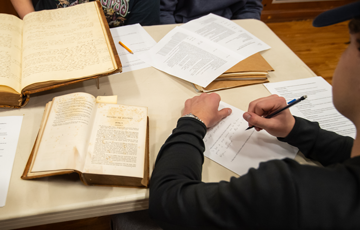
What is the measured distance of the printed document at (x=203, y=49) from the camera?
2.66 feet

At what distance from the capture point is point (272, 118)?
24.6 inches

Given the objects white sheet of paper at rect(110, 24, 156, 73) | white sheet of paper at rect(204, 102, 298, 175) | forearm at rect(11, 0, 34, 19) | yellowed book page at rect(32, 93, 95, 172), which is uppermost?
forearm at rect(11, 0, 34, 19)

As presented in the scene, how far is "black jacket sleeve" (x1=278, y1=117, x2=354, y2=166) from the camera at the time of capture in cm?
59

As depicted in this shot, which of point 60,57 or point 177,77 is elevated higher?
point 60,57

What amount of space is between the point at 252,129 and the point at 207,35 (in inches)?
19.3

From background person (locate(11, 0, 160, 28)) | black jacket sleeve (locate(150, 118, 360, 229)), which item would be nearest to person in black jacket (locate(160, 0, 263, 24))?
background person (locate(11, 0, 160, 28))

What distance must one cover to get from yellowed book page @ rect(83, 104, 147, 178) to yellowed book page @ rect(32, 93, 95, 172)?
2 cm

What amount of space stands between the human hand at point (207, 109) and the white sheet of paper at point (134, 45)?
28 cm

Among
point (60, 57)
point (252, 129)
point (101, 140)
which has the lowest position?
point (252, 129)

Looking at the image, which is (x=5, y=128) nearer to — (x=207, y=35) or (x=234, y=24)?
(x=207, y=35)

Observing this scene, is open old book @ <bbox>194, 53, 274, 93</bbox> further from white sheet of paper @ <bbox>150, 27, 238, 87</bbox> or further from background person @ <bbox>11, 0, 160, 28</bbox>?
background person @ <bbox>11, 0, 160, 28</bbox>

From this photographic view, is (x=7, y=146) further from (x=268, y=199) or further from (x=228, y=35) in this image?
(x=228, y=35)

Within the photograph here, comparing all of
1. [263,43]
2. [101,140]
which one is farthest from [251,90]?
[101,140]

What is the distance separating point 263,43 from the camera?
3.25ft
